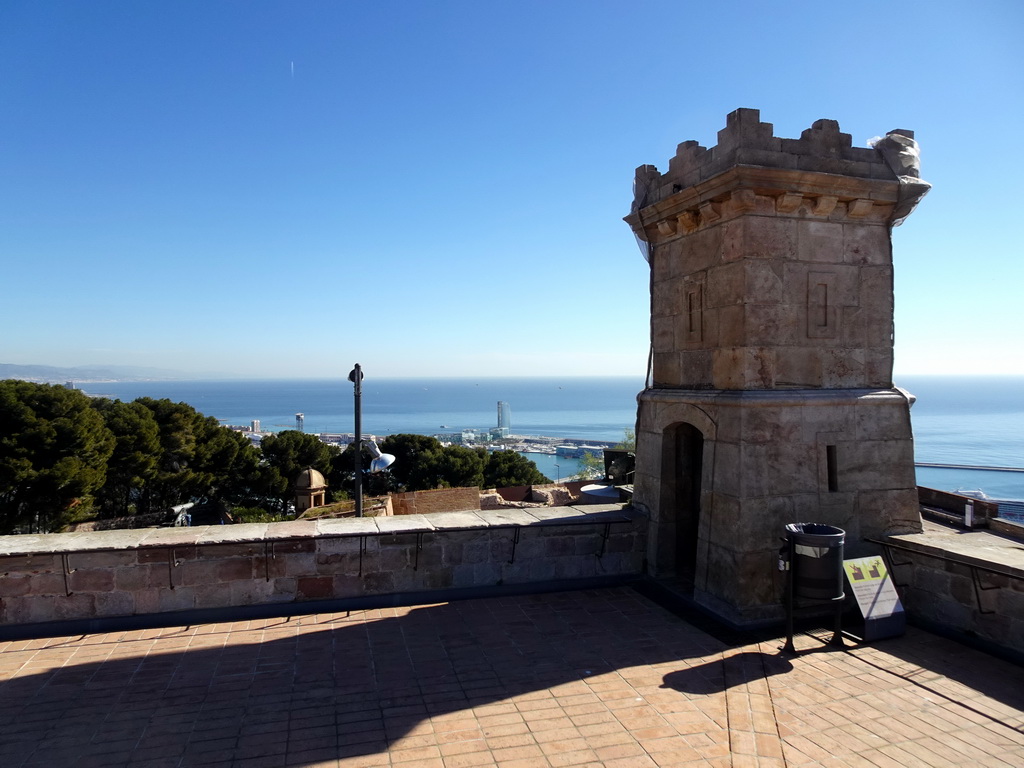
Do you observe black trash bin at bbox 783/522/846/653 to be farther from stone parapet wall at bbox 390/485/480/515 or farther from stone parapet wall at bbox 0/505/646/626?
stone parapet wall at bbox 390/485/480/515

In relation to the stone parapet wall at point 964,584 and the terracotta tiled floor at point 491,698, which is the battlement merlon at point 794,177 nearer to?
the stone parapet wall at point 964,584

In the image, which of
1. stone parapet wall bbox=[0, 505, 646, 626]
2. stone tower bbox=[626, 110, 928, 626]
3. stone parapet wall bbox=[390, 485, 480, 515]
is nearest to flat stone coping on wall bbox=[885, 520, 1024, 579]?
stone tower bbox=[626, 110, 928, 626]

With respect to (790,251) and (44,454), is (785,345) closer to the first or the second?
(790,251)

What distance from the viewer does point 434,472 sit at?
3644 cm

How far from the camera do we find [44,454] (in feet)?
74.2

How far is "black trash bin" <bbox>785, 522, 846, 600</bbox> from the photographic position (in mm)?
5371

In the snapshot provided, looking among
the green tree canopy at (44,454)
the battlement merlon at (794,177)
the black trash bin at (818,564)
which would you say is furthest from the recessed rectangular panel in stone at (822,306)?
the green tree canopy at (44,454)

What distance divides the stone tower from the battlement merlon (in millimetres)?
14

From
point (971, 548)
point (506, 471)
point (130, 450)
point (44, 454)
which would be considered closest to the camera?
point (971, 548)

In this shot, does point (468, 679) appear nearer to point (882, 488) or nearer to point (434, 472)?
point (882, 488)

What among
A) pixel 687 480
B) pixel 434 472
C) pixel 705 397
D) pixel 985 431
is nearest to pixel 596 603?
pixel 687 480

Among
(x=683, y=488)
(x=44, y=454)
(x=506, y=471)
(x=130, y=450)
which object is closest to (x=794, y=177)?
(x=683, y=488)

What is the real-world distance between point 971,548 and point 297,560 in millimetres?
6434

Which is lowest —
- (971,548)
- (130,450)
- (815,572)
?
(130,450)
